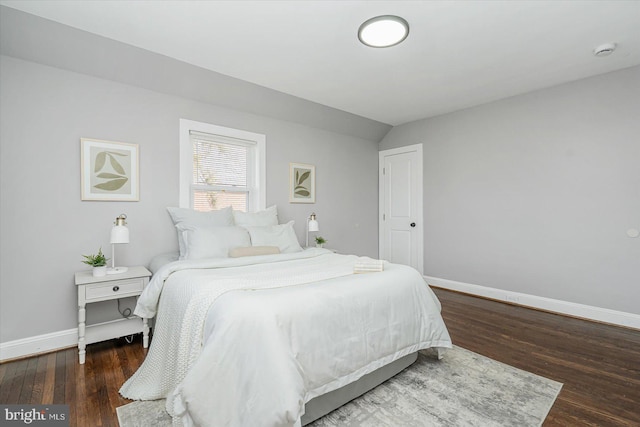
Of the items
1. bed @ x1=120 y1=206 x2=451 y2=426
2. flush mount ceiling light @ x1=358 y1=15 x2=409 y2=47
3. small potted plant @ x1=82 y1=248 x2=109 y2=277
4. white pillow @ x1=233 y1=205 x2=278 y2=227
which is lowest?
bed @ x1=120 y1=206 x2=451 y2=426

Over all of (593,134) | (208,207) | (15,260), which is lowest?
(15,260)

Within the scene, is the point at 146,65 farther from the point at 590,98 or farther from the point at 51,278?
the point at 590,98

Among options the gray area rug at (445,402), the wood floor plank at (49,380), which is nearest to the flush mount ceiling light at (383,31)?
the gray area rug at (445,402)

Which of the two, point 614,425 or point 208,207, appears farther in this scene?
point 208,207

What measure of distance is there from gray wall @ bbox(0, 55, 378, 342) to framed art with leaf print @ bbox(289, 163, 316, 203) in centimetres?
112

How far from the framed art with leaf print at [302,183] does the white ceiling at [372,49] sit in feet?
3.49

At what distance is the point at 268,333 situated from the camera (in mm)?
1436

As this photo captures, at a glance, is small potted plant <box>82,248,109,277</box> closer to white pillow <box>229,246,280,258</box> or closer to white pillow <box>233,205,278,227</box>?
white pillow <box>229,246,280,258</box>

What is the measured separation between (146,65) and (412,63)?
2.53m

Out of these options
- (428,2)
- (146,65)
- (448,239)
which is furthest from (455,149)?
(146,65)

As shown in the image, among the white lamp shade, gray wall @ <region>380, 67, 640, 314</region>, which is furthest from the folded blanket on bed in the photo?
gray wall @ <region>380, 67, 640, 314</region>

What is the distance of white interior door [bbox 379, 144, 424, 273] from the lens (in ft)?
16.1

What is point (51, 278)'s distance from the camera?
2592mm

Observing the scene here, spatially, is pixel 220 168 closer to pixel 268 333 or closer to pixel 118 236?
pixel 118 236
